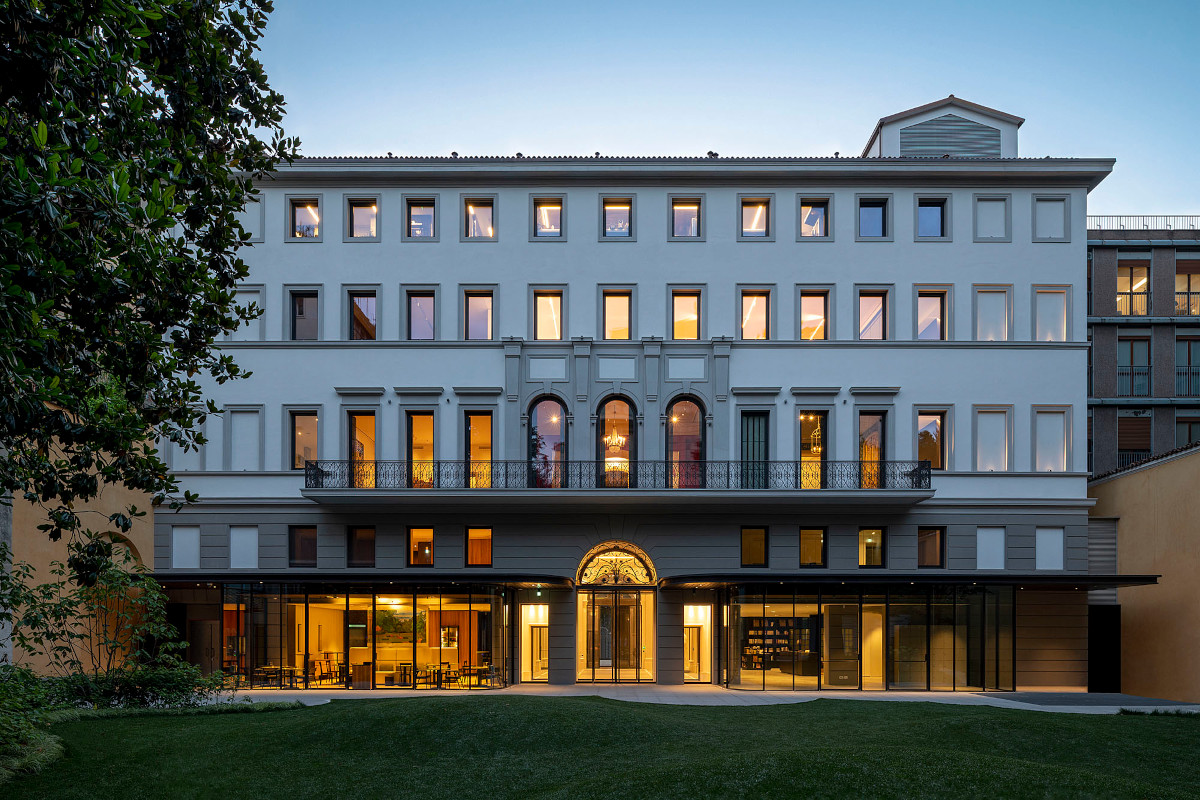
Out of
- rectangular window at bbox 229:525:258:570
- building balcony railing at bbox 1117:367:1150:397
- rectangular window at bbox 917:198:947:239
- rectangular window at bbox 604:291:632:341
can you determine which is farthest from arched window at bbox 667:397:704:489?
building balcony railing at bbox 1117:367:1150:397

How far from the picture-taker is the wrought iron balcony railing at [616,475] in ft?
84.1

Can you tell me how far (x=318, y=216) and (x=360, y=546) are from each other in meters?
10.7

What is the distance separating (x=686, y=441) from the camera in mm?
26172

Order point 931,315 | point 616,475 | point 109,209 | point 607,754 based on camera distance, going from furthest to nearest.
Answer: point 931,315 → point 616,475 → point 607,754 → point 109,209

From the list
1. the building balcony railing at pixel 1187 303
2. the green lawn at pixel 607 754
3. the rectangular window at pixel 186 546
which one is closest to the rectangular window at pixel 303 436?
the rectangular window at pixel 186 546

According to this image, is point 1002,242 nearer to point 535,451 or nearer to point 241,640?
point 535,451

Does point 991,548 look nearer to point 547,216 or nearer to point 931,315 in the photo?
point 931,315

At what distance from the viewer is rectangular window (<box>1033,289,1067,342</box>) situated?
Result: 26.7 m

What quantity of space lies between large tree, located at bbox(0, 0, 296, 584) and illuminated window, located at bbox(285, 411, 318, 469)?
16275 millimetres

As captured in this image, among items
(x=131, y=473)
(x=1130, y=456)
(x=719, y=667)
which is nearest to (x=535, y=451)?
(x=719, y=667)

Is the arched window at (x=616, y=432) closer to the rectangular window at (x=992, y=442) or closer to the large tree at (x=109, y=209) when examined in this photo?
the rectangular window at (x=992, y=442)

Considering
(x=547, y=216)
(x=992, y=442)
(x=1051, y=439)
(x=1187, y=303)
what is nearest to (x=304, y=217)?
(x=547, y=216)

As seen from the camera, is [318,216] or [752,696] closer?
[752,696]

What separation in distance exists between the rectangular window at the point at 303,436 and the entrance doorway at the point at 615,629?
975 centimetres
